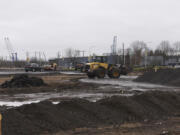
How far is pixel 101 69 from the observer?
29797mm

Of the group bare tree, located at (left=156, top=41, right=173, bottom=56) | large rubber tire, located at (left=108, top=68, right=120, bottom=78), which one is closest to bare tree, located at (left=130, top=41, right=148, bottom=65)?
bare tree, located at (left=156, top=41, right=173, bottom=56)

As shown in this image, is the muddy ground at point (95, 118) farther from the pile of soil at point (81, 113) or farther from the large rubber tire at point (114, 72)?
the large rubber tire at point (114, 72)

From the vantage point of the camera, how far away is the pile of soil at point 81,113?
6.82 metres

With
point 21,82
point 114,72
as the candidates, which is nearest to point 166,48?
point 114,72

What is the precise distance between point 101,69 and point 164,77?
7.50 meters

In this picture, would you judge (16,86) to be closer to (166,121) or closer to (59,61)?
(166,121)

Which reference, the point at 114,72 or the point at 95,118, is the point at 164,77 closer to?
the point at 114,72

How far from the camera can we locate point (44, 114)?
750cm

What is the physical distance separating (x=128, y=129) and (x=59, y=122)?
75.6 inches

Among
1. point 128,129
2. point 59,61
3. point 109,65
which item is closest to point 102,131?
point 128,129

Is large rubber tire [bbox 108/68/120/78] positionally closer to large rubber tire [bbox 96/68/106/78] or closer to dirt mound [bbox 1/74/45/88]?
large rubber tire [bbox 96/68/106/78]

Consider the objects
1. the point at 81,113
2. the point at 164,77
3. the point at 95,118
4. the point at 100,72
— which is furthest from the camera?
the point at 100,72

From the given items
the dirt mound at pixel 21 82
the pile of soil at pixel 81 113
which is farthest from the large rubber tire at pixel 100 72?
the pile of soil at pixel 81 113

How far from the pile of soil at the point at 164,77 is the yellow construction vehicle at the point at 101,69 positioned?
424cm
